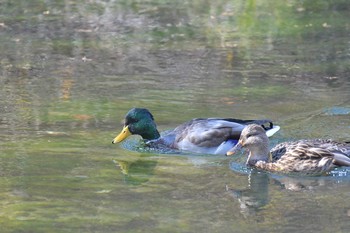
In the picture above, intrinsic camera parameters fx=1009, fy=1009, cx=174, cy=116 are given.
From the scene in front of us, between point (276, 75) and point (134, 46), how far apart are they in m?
2.92

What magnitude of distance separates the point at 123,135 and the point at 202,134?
0.85 metres

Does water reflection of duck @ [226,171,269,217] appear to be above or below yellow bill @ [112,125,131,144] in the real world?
below

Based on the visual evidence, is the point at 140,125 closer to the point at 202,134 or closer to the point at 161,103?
the point at 202,134

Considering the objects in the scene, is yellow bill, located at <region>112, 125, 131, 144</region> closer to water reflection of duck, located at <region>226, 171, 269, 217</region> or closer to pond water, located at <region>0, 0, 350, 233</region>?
pond water, located at <region>0, 0, 350, 233</region>

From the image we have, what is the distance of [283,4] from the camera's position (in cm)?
2019

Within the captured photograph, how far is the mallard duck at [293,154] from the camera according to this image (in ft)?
32.1

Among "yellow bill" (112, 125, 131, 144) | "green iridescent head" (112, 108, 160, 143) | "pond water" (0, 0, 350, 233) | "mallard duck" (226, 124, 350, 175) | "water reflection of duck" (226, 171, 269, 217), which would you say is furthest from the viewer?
"green iridescent head" (112, 108, 160, 143)

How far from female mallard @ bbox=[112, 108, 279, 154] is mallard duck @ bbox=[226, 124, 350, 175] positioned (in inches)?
21.4

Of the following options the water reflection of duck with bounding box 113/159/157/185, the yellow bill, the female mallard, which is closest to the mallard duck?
the female mallard

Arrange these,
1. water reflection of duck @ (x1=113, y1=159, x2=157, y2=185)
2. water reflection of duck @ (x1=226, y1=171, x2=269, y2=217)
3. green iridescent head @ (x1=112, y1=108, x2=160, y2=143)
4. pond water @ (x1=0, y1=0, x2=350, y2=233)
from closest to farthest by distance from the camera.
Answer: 1. pond water @ (x1=0, y1=0, x2=350, y2=233)
2. water reflection of duck @ (x1=226, y1=171, x2=269, y2=217)
3. water reflection of duck @ (x1=113, y1=159, x2=157, y2=185)
4. green iridescent head @ (x1=112, y1=108, x2=160, y2=143)

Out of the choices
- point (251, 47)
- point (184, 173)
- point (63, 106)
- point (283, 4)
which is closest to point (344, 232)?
point (184, 173)

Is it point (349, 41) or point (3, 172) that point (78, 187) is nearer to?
point (3, 172)

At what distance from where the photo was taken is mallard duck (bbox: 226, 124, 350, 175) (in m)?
9.79

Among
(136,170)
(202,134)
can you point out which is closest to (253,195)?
(136,170)
